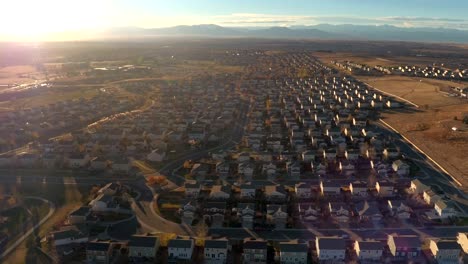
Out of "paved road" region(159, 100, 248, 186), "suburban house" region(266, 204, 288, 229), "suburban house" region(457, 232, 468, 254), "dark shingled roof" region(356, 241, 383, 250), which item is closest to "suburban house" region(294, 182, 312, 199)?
"suburban house" region(266, 204, 288, 229)

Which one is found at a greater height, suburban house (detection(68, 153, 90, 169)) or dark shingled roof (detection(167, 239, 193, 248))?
suburban house (detection(68, 153, 90, 169))

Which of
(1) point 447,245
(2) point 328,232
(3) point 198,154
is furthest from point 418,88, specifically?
(1) point 447,245

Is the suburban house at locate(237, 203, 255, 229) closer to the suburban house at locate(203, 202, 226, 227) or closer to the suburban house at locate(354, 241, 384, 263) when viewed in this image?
the suburban house at locate(203, 202, 226, 227)

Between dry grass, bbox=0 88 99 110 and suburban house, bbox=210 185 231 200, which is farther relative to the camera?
dry grass, bbox=0 88 99 110

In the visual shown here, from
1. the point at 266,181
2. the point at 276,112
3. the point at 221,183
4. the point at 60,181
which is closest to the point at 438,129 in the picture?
the point at 276,112

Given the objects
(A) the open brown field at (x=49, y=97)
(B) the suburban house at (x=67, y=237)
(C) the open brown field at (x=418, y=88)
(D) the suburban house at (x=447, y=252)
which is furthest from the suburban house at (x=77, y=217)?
(C) the open brown field at (x=418, y=88)

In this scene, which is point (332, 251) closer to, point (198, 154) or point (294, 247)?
point (294, 247)

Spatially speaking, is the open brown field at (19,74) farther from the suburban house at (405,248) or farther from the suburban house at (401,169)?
the suburban house at (405,248)
